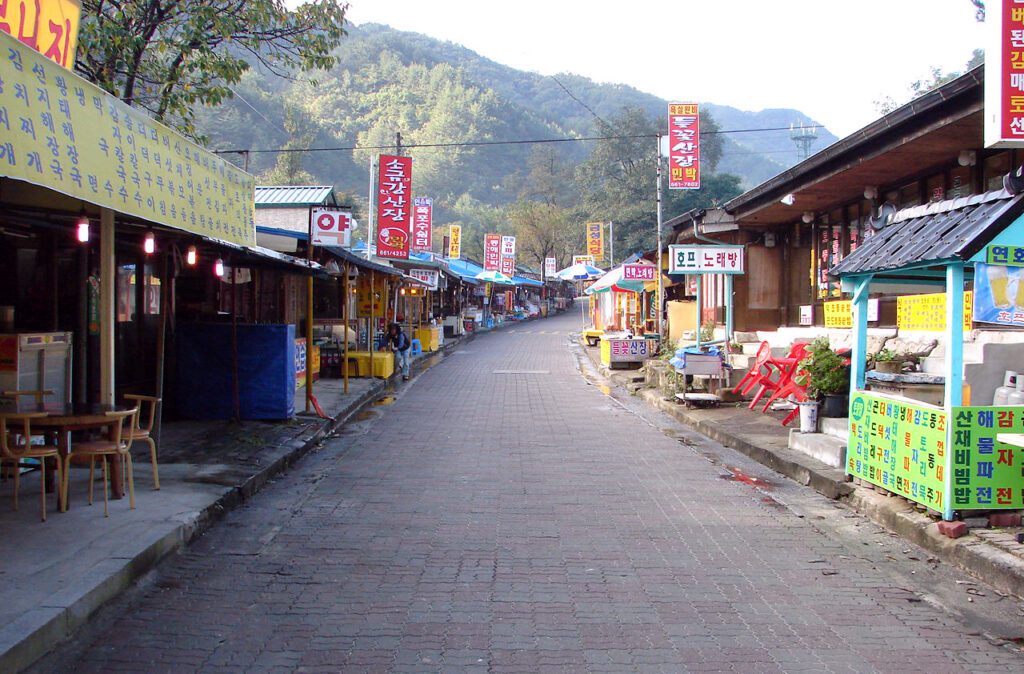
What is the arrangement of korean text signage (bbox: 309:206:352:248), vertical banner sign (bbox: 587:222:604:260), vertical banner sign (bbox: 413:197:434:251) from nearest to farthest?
korean text signage (bbox: 309:206:352:248)
vertical banner sign (bbox: 413:197:434:251)
vertical banner sign (bbox: 587:222:604:260)

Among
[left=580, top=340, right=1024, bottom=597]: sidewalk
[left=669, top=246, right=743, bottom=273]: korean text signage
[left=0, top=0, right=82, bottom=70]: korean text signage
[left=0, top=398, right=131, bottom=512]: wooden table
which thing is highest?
[left=0, top=0, right=82, bottom=70]: korean text signage

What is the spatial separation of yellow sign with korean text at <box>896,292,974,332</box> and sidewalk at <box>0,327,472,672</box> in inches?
299

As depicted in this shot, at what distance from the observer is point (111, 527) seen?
6000mm

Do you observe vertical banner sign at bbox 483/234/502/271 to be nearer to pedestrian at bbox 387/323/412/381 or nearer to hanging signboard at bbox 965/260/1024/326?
pedestrian at bbox 387/323/412/381

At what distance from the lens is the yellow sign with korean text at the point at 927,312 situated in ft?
30.2

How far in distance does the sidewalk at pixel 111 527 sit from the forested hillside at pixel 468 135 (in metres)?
38.7

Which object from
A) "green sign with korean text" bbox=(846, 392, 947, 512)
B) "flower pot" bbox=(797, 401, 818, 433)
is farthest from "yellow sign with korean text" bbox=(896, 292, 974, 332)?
"green sign with korean text" bbox=(846, 392, 947, 512)

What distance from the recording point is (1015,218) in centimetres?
591

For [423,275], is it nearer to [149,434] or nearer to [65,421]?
[149,434]

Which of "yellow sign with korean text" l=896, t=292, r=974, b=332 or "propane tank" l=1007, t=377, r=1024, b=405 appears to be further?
"yellow sign with korean text" l=896, t=292, r=974, b=332

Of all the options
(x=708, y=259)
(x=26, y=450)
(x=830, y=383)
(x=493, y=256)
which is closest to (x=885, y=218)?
(x=830, y=383)

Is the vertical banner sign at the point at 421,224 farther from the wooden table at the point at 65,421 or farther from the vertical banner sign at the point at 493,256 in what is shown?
the wooden table at the point at 65,421

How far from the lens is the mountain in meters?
62.1

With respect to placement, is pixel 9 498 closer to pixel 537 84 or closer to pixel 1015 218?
pixel 1015 218
